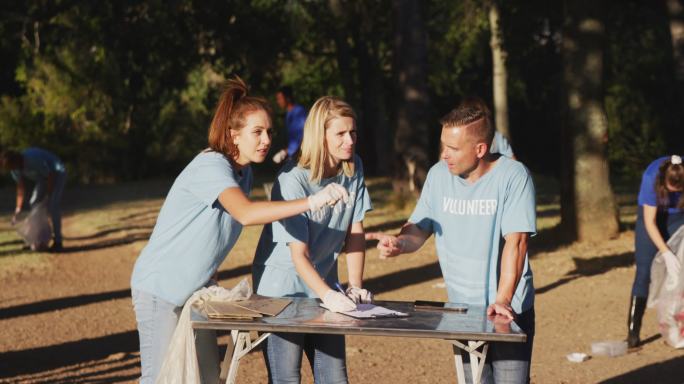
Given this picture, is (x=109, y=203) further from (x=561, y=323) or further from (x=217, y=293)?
(x=217, y=293)

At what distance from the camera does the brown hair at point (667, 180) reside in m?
7.73

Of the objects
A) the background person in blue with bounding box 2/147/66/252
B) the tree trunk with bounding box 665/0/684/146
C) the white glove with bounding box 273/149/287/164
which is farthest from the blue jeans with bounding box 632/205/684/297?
the background person in blue with bounding box 2/147/66/252

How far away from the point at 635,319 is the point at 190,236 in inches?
195

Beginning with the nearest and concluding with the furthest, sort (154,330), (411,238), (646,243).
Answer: (154,330) → (411,238) → (646,243)

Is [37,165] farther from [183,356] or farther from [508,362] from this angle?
[508,362]

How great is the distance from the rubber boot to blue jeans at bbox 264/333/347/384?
4.21m

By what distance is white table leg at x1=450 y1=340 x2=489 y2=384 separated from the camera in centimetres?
435

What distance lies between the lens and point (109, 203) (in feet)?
87.2

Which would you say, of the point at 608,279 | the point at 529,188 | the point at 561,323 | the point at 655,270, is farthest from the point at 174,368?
the point at 608,279

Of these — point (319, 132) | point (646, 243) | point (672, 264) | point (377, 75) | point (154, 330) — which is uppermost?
point (377, 75)

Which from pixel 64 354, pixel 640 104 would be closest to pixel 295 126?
pixel 64 354

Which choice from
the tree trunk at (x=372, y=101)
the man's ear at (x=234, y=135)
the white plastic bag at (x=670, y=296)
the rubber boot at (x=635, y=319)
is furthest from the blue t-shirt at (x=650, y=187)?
the tree trunk at (x=372, y=101)

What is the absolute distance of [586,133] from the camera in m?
14.5

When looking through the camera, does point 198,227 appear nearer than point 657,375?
Yes
